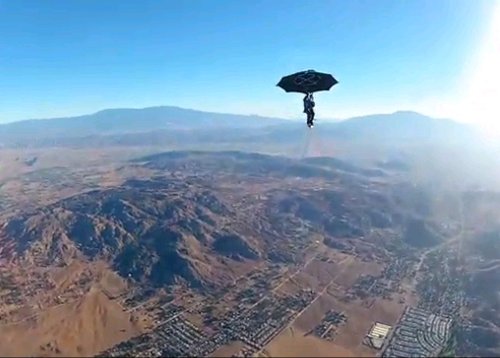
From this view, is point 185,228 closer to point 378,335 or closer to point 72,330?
point 72,330

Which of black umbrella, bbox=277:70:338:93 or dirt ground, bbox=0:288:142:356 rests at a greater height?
black umbrella, bbox=277:70:338:93

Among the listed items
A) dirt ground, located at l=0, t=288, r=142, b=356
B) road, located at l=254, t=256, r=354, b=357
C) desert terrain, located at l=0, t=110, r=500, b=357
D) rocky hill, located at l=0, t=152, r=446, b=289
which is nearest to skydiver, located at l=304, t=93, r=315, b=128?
desert terrain, located at l=0, t=110, r=500, b=357

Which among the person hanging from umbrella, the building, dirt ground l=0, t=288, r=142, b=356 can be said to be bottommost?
the building

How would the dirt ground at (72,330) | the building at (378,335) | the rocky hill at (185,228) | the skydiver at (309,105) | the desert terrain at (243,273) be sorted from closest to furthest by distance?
the skydiver at (309,105) → the dirt ground at (72,330) → the desert terrain at (243,273) → the building at (378,335) → the rocky hill at (185,228)

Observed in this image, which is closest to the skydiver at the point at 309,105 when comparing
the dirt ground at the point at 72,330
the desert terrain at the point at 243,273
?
the desert terrain at the point at 243,273

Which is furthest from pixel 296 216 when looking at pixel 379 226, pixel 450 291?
pixel 450 291

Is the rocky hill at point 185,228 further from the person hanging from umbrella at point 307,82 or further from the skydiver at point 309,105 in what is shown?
the person hanging from umbrella at point 307,82

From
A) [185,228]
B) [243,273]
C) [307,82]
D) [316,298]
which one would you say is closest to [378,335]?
[316,298]

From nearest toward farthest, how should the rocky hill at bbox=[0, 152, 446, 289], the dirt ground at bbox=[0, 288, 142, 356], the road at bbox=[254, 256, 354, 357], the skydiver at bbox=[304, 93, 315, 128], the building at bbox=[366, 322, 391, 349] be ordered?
the skydiver at bbox=[304, 93, 315, 128]
the dirt ground at bbox=[0, 288, 142, 356]
the building at bbox=[366, 322, 391, 349]
the road at bbox=[254, 256, 354, 357]
the rocky hill at bbox=[0, 152, 446, 289]

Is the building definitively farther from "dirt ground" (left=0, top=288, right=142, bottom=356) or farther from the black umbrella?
the black umbrella
